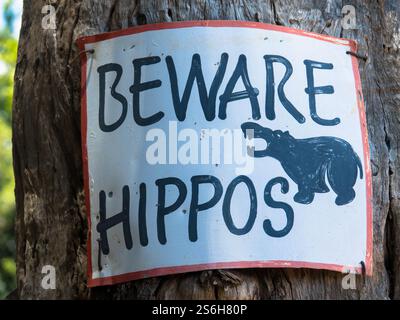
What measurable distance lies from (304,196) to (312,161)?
0.43 feet

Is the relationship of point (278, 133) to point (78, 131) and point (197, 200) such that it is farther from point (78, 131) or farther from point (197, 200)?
point (78, 131)

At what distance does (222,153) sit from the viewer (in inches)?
97.9

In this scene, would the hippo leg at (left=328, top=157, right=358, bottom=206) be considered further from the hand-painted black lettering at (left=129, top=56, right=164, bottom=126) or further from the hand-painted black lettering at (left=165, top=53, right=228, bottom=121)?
the hand-painted black lettering at (left=129, top=56, right=164, bottom=126)

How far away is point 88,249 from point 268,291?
0.65 meters

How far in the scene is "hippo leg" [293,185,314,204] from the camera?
8.23 ft

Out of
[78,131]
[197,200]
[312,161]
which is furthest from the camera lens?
[78,131]

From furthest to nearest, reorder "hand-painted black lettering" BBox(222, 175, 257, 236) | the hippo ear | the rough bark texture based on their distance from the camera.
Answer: the rough bark texture
the hippo ear
"hand-painted black lettering" BBox(222, 175, 257, 236)

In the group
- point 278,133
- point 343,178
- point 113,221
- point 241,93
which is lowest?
point 113,221

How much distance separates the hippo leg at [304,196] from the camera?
2510mm

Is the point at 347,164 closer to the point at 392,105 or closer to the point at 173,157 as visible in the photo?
the point at 392,105

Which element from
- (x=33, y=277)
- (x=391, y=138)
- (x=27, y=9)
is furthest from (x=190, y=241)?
(x=27, y=9)

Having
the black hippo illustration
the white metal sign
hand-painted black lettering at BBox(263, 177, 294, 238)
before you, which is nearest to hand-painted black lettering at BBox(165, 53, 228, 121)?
the white metal sign

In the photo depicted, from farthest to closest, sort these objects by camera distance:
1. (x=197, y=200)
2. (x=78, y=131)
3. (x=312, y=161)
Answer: (x=78, y=131), (x=312, y=161), (x=197, y=200)

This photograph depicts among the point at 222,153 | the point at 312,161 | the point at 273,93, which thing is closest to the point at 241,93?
the point at 273,93
